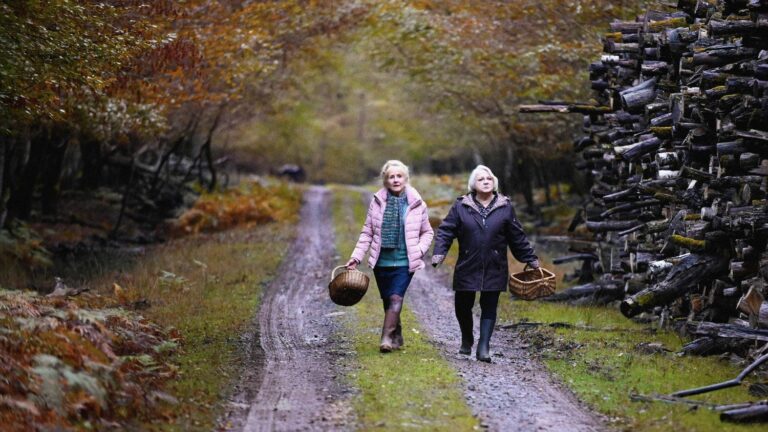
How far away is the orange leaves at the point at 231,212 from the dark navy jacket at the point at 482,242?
69.6 feet

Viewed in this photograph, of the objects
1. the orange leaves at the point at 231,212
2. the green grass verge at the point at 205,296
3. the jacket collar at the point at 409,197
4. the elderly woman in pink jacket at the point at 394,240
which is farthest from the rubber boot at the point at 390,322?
the orange leaves at the point at 231,212

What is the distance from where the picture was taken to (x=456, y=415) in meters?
8.26

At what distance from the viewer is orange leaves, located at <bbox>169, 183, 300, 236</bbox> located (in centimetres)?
3164

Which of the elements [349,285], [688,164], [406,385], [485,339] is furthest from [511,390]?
[688,164]

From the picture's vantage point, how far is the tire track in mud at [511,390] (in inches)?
322

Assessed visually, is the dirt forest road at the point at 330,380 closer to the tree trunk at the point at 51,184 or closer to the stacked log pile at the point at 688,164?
the stacked log pile at the point at 688,164

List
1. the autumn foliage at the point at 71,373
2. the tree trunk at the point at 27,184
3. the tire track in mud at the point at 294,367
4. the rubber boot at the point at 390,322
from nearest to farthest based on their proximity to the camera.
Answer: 1. the autumn foliage at the point at 71,373
2. the tire track in mud at the point at 294,367
3. the rubber boot at the point at 390,322
4. the tree trunk at the point at 27,184

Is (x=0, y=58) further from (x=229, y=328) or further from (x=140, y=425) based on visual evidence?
(x=140, y=425)

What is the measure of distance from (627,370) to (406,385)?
8.68 ft

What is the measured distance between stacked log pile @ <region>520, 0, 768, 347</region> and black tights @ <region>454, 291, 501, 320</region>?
1.64m

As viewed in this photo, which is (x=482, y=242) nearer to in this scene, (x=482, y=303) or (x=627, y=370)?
(x=482, y=303)

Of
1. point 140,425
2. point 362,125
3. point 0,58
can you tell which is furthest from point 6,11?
point 362,125

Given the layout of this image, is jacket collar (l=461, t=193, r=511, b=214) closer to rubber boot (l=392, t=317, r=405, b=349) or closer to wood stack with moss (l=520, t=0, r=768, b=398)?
rubber boot (l=392, t=317, r=405, b=349)

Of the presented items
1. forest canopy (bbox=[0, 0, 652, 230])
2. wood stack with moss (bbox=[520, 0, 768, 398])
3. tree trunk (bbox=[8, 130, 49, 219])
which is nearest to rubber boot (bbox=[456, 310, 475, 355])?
wood stack with moss (bbox=[520, 0, 768, 398])
